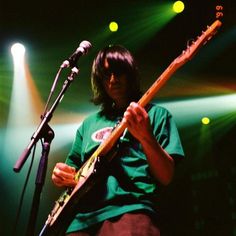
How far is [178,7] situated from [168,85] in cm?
107

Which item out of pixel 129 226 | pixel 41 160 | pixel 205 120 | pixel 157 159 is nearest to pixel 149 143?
pixel 157 159

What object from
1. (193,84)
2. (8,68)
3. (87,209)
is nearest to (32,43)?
(8,68)

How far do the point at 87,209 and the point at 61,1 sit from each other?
3214 millimetres

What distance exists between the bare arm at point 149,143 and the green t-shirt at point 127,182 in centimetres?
8

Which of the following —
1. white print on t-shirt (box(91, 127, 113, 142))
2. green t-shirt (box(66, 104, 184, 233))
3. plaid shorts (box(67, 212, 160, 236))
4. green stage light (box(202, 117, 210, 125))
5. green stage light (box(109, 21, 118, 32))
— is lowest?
plaid shorts (box(67, 212, 160, 236))

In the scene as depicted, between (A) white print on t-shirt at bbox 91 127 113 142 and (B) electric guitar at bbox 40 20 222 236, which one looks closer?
(B) electric guitar at bbox 40 20 222 236

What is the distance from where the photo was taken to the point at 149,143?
1.65m

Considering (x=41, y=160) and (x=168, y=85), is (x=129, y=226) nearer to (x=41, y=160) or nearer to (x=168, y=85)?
(x=41, y=160)

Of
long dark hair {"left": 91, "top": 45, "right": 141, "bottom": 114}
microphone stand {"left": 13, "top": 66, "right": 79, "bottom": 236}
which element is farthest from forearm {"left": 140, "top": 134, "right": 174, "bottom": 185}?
long dark hair {"left": 91, "top": 45, "right": 141, "bottom": 114}

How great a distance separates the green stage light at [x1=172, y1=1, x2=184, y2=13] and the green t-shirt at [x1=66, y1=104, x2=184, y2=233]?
285 centimetres

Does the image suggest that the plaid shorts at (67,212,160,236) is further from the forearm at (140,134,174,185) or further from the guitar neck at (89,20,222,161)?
the guitar neck at (89,20,222,161)

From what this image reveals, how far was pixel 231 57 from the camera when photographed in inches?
190

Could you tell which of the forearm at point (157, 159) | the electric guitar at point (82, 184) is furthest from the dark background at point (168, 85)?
the forearm at point (157, 159)

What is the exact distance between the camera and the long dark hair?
86.7 inches
